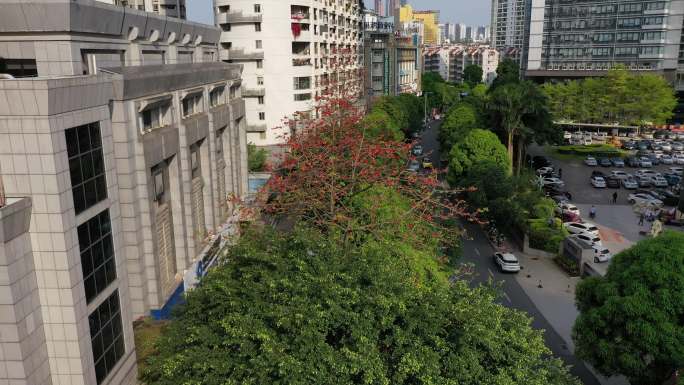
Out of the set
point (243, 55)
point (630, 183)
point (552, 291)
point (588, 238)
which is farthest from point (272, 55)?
point (630, 183)

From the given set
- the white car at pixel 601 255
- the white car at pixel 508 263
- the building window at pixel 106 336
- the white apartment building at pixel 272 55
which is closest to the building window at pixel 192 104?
the building window at pixel 106 336

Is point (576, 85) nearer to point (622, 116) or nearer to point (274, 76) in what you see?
point (622, 116)

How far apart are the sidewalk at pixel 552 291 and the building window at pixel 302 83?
30128 millimetres

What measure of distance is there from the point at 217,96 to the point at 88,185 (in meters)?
18.3

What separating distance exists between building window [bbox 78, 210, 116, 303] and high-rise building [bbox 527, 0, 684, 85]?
88530 mm

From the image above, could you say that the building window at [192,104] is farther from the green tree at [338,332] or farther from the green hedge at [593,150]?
the green hedge at [593,150]

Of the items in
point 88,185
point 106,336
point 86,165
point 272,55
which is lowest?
point 106,336

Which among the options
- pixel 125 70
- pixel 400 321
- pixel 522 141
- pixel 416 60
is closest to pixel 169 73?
pixel 125 70

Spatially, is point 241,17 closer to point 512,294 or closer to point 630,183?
point 512,294

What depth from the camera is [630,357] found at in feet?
61.0

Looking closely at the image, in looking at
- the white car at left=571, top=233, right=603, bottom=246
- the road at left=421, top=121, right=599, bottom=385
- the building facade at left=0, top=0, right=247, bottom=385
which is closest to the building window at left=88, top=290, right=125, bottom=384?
the building facade at left=0, top=0, right=247, bottom=385

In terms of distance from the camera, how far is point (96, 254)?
15.9 m

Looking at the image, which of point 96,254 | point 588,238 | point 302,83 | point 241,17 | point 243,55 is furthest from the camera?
point 302,83

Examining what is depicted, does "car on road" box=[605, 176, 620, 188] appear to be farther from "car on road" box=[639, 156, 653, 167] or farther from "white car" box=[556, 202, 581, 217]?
"white car" box=[556, 202, 581, 217]
